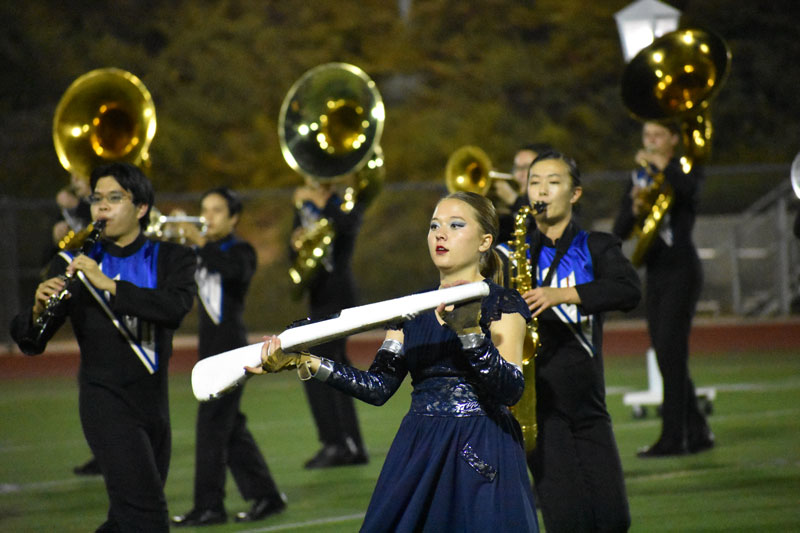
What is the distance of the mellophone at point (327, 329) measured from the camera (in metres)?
3.62

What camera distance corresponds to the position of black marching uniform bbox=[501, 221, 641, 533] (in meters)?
4.90

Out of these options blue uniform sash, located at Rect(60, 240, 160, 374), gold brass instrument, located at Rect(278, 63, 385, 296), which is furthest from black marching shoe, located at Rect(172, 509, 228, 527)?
gold brass instrument, located at Rect(278, 63, 385, 296)

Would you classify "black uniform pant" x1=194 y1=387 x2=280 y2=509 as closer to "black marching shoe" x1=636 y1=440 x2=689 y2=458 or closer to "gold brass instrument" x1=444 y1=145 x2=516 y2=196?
"gold brass instrument" x1=444 y1=145 x2=516 y2=196

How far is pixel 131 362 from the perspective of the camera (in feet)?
16.4

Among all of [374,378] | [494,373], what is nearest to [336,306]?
[374,378]

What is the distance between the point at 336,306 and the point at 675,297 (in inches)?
93.5

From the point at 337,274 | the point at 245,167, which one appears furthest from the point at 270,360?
the point at 245,167

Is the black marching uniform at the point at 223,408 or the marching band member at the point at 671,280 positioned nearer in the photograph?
the black marching uniform at the point at 223,408

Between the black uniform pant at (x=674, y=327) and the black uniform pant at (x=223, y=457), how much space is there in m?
2.84

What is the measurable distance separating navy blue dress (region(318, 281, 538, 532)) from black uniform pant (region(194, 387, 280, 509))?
262 cm

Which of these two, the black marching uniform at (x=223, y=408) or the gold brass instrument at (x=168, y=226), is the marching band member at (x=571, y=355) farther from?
the gold brass instrument at (x=168, y=226)

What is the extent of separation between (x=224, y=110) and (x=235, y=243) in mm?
17773

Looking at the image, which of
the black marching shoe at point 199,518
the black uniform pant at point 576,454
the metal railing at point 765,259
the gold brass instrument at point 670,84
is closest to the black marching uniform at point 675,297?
the gold brass instrument at point 670,84

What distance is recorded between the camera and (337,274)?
852 centimetres
